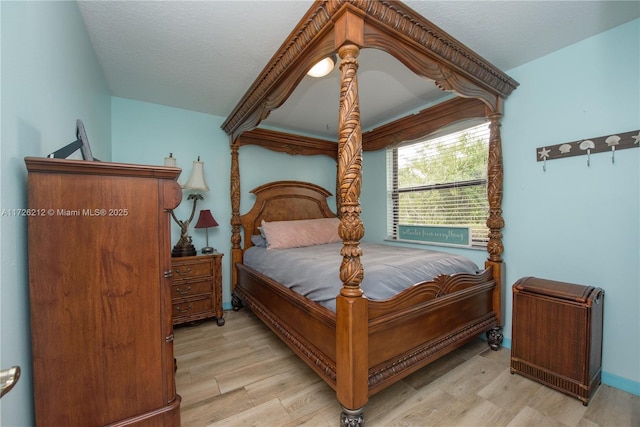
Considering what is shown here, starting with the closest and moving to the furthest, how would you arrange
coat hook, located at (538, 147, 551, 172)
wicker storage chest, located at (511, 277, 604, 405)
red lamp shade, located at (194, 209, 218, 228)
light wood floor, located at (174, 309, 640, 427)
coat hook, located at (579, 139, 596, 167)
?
light wood floor, located at (174, 309, 640, 427) < wicker storage chest, located at (511, 277, 604, 405) < coat hook, located at (579, 139, 596, 167) < coat hook, located at (538, 147, 551, 172) < red lamp shade, located at (194, 209, 218, 228)

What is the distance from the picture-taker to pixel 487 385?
1811 mm

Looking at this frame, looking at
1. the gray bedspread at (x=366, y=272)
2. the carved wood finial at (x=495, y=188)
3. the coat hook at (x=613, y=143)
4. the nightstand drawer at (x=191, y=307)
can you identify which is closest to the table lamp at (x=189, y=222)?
the nightstand drawer at (x=191, y=307)

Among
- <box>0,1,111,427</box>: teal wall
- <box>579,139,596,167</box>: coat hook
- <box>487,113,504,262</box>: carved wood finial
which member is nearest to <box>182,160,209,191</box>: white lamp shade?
<box>0,1,111,427</box>: teal wall

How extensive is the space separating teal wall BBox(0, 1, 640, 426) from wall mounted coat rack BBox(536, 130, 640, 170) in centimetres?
4

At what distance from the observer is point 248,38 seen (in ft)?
6.16

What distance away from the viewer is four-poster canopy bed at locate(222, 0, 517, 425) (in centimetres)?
138

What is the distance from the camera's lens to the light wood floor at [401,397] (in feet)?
4.96

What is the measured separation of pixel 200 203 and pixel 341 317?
248 centimetres

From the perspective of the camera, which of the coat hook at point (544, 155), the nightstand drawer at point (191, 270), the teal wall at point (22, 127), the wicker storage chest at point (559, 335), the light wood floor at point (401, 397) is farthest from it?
the nightstand drawer at point (191, 270)

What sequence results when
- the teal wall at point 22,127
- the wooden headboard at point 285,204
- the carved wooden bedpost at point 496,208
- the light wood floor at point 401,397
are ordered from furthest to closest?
the wooden headboard at point 285,204 < the carved wooden bedpost at point 496,208 < the light wood floor at point 401,397 < the teal wall at point 22,127

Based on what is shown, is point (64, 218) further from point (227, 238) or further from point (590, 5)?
point (590, 5)

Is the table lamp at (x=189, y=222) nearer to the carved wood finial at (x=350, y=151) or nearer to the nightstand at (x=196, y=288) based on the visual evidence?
the nightstand at (x=196, y=288)

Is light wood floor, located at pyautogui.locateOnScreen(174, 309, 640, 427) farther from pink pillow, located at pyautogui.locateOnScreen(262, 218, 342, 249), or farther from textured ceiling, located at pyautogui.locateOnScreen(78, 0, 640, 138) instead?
textured ceiling, located at pyautogui.locateOnScreen(78, 0, 640, 138)

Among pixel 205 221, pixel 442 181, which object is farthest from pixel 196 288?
pixel 442 181
